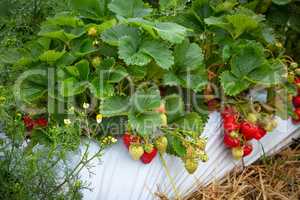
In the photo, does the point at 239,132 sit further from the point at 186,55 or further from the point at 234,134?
the point at 186,55

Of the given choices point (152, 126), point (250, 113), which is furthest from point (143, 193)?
point (250, 113)

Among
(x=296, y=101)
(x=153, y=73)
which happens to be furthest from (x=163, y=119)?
(x=296, y=101)

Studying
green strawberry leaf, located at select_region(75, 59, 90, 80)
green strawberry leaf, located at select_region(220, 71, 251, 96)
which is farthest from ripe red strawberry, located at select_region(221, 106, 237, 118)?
green strawberry leaf, located at select_region(75, 59, 90, 80)

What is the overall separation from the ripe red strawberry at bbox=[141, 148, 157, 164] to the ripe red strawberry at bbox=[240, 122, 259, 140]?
0.86 feet

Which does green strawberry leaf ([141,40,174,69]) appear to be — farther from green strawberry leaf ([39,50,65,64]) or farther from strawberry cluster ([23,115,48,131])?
strawberry cluster ([23,115,48,131])

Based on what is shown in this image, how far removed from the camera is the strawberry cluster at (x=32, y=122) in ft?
4.76

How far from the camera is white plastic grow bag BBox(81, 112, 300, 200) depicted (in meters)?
1.42

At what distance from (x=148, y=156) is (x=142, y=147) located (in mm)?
42

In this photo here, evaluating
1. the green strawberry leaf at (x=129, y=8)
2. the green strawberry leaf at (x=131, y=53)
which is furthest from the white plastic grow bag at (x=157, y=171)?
the green strawberry leaf at (x=129, y=8)

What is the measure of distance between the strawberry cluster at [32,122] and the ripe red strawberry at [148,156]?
26cm

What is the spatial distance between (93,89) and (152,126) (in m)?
0.17

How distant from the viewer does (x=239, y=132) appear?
154cm

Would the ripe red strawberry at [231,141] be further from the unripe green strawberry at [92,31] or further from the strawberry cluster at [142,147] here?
the unripe green strawberry at [92,31]

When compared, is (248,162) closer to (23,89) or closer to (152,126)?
(152,126)
